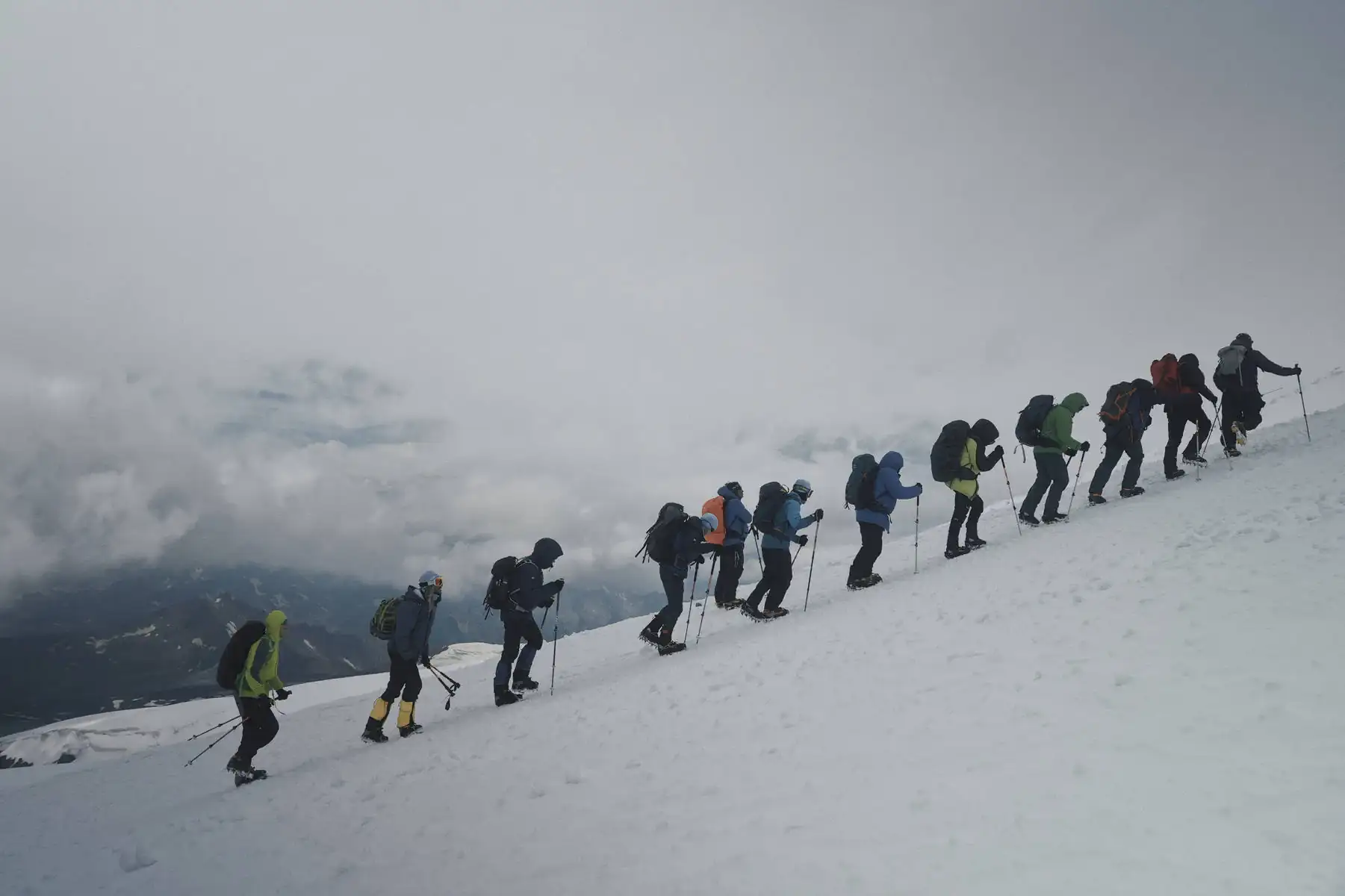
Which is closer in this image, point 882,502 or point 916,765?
point 916,765

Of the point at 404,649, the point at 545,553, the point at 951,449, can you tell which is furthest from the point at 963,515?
the point at 404,649

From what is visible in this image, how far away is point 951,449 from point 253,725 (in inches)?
536

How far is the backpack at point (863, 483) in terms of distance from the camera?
42.0 ft

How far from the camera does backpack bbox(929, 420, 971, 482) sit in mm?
12727

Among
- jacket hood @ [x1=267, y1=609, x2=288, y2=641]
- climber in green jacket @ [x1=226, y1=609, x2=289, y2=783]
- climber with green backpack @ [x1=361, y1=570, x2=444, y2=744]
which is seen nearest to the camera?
climber in green jacket @ [x1=226, y1=609, x2=289, y2=783]

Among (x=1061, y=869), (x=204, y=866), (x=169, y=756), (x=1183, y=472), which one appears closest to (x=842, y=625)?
(x=1061, y=869)

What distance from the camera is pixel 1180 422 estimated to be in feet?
45.0

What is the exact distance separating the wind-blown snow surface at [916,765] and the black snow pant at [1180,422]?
107 inches

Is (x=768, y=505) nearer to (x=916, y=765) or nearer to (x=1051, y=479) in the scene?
(x=1051, y=479)

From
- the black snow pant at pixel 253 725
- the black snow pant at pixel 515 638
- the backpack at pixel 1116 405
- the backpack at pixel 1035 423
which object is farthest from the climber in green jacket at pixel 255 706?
the backpack at pixel 1116 405

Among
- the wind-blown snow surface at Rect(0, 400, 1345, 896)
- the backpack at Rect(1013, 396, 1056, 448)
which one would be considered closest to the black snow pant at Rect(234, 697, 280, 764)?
the wind-blown snow surface at Rect(0, 400, 1345, 896)

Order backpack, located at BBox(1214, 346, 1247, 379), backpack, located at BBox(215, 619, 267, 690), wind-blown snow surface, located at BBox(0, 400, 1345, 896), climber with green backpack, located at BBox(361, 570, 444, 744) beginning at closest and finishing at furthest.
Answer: wind-blown snow surface, located at BBox(0, 400, 1345, 896) < backpack, located at BBox(215, 619, 267, 690) < climber with green backpack, located at BBox(361, 570, 444, 744) < backpack, located at BBox(1214, 346, 1247, 379)

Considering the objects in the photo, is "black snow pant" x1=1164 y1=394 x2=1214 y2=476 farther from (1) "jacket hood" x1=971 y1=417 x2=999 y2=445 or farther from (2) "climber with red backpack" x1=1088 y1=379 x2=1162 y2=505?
(1) "jacket hood" x1=971 y1=417 x2=999 y2=445

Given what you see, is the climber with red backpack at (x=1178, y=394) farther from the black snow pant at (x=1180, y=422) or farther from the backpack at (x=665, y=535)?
the backpack at (x=665, y=535)
